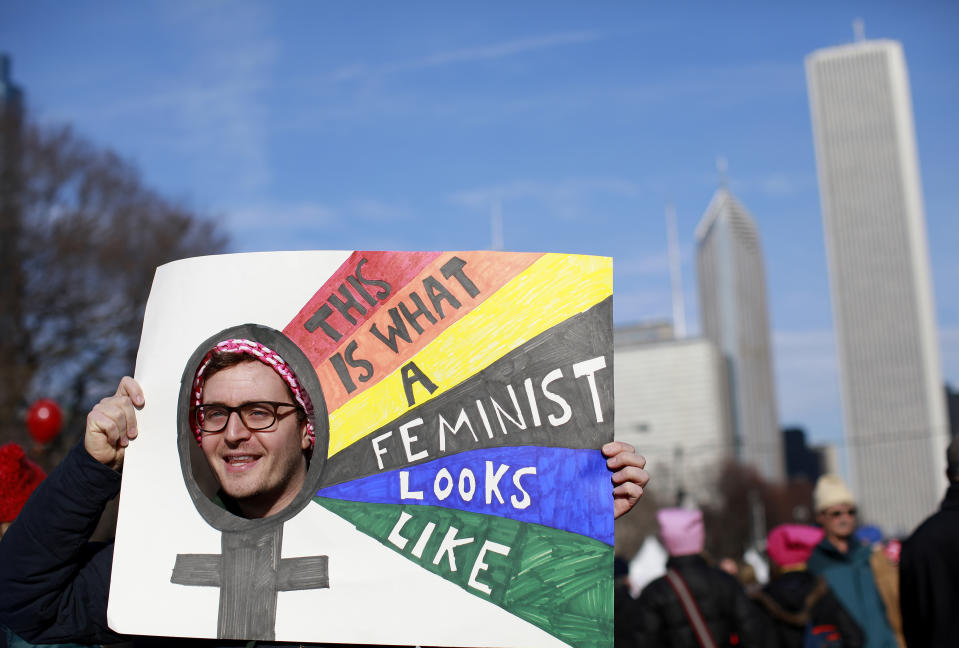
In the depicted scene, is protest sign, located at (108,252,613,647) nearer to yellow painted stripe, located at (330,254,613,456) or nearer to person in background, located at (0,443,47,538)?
yellow painted stripe, located at (330,254,613,456)

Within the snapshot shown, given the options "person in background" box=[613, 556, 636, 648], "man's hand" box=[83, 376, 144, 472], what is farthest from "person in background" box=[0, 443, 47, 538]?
"person in background" box=[613, 556, 636, 648]

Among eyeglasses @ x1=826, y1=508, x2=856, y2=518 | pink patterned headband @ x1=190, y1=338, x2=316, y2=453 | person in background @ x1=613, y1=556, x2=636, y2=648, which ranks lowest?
person in background @ x1=613, y1=556, x2=636, y2=648

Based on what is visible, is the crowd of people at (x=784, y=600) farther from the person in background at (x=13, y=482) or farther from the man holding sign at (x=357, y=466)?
the person in background at (x=13, y=482)

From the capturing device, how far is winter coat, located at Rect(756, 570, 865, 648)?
18.5ft

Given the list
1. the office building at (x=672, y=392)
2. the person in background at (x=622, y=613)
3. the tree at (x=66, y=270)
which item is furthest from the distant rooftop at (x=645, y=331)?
the person in background at (x=622, y=613)

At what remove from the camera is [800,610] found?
5.88 metres

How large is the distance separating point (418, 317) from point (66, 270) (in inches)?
851

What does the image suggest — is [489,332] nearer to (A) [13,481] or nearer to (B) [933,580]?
(A) [13,481]

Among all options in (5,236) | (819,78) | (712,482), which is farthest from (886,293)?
(5,236)

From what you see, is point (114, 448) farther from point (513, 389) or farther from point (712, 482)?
point (712, 482)

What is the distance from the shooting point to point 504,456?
2805 millimetres

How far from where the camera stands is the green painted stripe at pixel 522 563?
270 cm

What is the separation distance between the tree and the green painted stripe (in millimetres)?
20284

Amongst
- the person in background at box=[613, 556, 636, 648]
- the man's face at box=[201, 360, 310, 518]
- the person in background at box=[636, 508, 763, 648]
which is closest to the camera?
the man's face at box=[201, 360, 310, 518]
